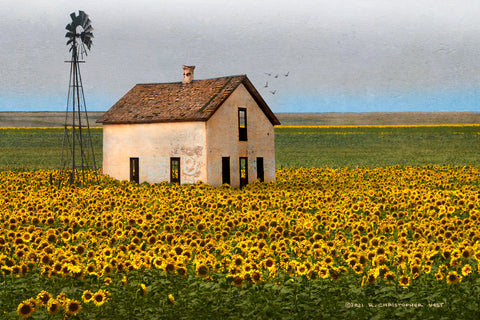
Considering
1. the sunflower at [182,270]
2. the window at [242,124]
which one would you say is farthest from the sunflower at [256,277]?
the window at [242,124]

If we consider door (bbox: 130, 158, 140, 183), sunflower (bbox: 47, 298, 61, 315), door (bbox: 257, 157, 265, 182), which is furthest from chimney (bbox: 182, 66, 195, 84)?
sunflower (bbox: 47, 298, 61, 315)

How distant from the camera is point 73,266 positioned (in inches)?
371

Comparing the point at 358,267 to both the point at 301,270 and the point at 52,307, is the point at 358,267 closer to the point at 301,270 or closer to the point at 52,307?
the point at 301,270

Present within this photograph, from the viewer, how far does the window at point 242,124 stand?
1323 inches

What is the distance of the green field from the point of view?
55.8 m

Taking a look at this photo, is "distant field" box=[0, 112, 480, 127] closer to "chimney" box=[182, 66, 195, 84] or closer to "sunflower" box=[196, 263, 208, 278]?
"chimney" box=[182, 66, 195, 84]

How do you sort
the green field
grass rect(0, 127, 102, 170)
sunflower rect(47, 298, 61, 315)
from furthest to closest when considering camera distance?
1. the green field
2. grass rect(0, 127, 102, 170)
3. sunflower rect(47, 298, 61, 315)

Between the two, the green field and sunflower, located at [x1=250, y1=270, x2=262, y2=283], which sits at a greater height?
the green field

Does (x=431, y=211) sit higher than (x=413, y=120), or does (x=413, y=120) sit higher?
(x=413, y=120)

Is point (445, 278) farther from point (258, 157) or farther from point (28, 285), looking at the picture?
point (258, 157)

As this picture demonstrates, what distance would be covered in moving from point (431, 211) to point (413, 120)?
10428 centimetres

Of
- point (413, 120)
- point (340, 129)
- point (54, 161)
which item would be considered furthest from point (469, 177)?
point (413, 120)

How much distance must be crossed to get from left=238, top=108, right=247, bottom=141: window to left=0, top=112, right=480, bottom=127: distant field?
79373 millimetres

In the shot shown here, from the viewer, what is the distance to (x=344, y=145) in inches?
2992
